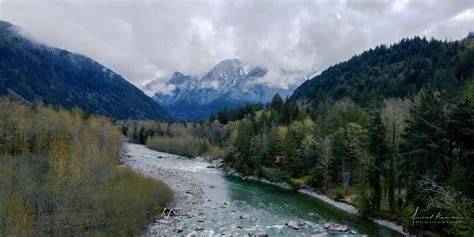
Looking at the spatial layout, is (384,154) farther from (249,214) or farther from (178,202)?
(178,202)

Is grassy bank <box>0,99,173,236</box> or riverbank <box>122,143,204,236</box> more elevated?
grassy bank <box>0,99,173,236</box>

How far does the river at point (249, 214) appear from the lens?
39.5 m

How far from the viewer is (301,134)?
80812mm

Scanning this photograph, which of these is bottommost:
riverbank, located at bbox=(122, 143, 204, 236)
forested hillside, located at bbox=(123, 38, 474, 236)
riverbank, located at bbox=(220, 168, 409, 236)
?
riverbank, located at bbox=(122, 143, 204, 236)

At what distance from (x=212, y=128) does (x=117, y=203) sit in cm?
12396

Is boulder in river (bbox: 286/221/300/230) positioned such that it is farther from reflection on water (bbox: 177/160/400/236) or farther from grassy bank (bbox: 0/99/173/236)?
grassy bank (bbox: 0/99/173/236)

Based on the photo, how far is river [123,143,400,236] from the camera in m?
39.5

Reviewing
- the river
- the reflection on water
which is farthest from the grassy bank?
the reflection on water

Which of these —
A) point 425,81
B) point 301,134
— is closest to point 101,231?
point 301,134

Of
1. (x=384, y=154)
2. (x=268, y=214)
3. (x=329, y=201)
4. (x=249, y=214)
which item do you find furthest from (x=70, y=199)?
(x=329, y=201)

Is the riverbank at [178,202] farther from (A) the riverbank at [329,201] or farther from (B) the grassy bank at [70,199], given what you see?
(A) the riverbank at [329,201]

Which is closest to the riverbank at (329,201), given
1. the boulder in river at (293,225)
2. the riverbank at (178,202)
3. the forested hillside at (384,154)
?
the forested hillside at (384,154)

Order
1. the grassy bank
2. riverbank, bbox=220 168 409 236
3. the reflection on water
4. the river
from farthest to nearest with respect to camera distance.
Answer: riverbank, bbox=220 168 409 236 → the reflection on water → the river → the grassy bank

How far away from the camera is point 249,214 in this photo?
1871 inches
